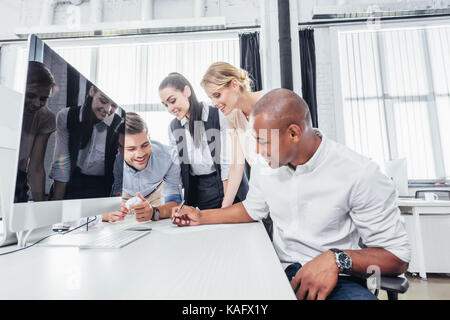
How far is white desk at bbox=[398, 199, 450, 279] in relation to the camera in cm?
219

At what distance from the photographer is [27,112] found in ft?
2.02

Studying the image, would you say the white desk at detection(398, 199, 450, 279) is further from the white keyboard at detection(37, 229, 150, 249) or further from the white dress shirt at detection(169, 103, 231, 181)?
the white keyboard at detection(37, 229, 150, 249)

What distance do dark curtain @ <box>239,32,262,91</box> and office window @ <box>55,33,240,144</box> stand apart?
18 cm

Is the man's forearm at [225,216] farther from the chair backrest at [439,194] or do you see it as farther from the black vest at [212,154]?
the chair backrest at [439,194]

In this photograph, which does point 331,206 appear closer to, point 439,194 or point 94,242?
point 94,242

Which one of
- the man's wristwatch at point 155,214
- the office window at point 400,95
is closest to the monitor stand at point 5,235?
the man's wristwatch at point 155,214

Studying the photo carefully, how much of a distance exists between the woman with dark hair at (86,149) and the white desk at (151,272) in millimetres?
205

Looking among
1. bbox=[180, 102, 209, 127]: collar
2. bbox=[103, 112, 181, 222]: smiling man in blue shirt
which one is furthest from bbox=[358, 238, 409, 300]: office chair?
bbox=[180, 102, 209, 127]: collar

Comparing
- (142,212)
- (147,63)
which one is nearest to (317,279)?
(142,212)

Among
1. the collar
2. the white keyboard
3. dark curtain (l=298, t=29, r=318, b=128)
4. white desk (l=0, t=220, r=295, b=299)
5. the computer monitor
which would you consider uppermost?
dark curtain (l=298, t=29, r=318, b=128)

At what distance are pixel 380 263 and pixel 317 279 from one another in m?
0.23

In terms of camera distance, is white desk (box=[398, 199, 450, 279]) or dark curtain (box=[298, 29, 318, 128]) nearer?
white desk (box=[398, 199, 450, 279])

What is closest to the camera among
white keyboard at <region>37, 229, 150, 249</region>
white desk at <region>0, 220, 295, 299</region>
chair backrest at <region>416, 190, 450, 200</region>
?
white desk at <region>0, 220, 295, 299</region>

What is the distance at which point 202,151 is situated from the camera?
84.2 inches
